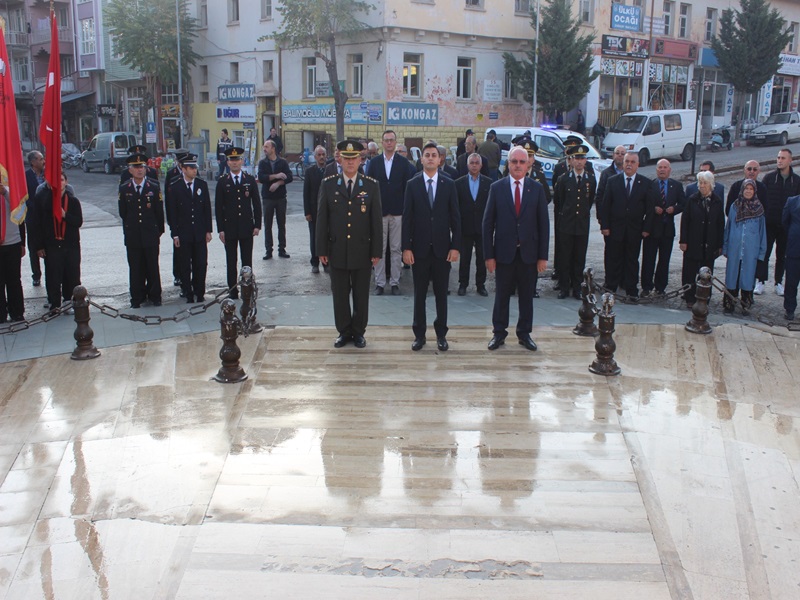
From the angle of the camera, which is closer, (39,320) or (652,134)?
(39,320)

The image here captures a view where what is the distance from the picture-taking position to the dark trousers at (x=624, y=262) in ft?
34.4

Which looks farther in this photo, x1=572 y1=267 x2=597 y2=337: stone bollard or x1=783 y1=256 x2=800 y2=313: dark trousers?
x1=783 y1=256 x2=800 y2=313: dark trousers

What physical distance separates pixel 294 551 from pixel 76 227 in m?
6.53

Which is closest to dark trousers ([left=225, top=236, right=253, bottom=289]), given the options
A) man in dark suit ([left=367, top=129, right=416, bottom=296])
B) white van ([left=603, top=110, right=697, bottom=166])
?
man in dark suit ([left=367, top=129, right=416, bottom=296])

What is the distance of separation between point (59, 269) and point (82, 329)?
1.99 meters

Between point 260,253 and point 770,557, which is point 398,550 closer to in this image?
point 770,557

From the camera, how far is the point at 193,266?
33.7 feet

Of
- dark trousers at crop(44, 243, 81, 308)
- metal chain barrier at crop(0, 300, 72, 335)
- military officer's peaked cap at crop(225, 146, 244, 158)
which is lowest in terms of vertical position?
metal chain barrier at crop(0, 300, 72, 335)

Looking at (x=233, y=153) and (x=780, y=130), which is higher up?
(x=780, y=130)

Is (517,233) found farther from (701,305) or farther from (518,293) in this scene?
(701,305)

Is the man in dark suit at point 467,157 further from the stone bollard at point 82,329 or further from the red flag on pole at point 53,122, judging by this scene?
the stone bollard at point 82,329

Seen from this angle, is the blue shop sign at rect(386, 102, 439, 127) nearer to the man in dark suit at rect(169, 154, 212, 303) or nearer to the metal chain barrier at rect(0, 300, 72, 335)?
the man in dark suit at rect(169, 154, 212, 303)

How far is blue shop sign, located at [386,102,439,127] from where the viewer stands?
104ft

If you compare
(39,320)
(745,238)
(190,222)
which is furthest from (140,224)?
(745,238)
